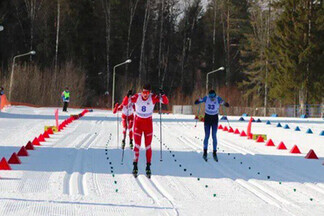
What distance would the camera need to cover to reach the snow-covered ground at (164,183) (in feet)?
28.9

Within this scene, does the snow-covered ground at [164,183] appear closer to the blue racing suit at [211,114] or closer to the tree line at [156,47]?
the blue racing suit at [211,114]

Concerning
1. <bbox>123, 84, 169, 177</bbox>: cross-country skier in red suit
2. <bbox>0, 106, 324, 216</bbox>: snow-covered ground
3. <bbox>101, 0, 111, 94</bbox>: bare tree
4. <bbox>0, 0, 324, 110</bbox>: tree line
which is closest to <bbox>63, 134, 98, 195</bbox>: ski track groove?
<bbox>0, 106, 324, 216</bbox>: snow-covered ground

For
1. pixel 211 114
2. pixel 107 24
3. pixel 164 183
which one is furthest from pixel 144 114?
pixel 107 24

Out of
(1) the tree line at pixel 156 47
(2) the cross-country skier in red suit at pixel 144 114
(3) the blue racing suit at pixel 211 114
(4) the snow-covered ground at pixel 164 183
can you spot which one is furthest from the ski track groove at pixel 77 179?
(1) the tree line at pixel 156 47

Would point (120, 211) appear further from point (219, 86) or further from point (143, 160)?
point (219, 86)

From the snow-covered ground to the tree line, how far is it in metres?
37.9

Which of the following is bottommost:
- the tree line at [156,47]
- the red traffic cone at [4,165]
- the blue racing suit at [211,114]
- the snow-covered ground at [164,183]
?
the snow-covered ground at [164,183]

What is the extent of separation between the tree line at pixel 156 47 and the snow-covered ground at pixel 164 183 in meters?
37.9

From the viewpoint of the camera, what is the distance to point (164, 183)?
11.3 metres

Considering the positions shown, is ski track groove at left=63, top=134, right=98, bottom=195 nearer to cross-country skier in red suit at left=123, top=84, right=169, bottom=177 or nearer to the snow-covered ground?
the snow-covered ground

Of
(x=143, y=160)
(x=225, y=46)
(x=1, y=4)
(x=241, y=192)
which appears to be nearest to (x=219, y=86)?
(x=225, y=46)

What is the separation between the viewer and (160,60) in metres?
76.1

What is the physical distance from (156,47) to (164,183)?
220ft

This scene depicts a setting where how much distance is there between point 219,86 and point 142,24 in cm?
1276
